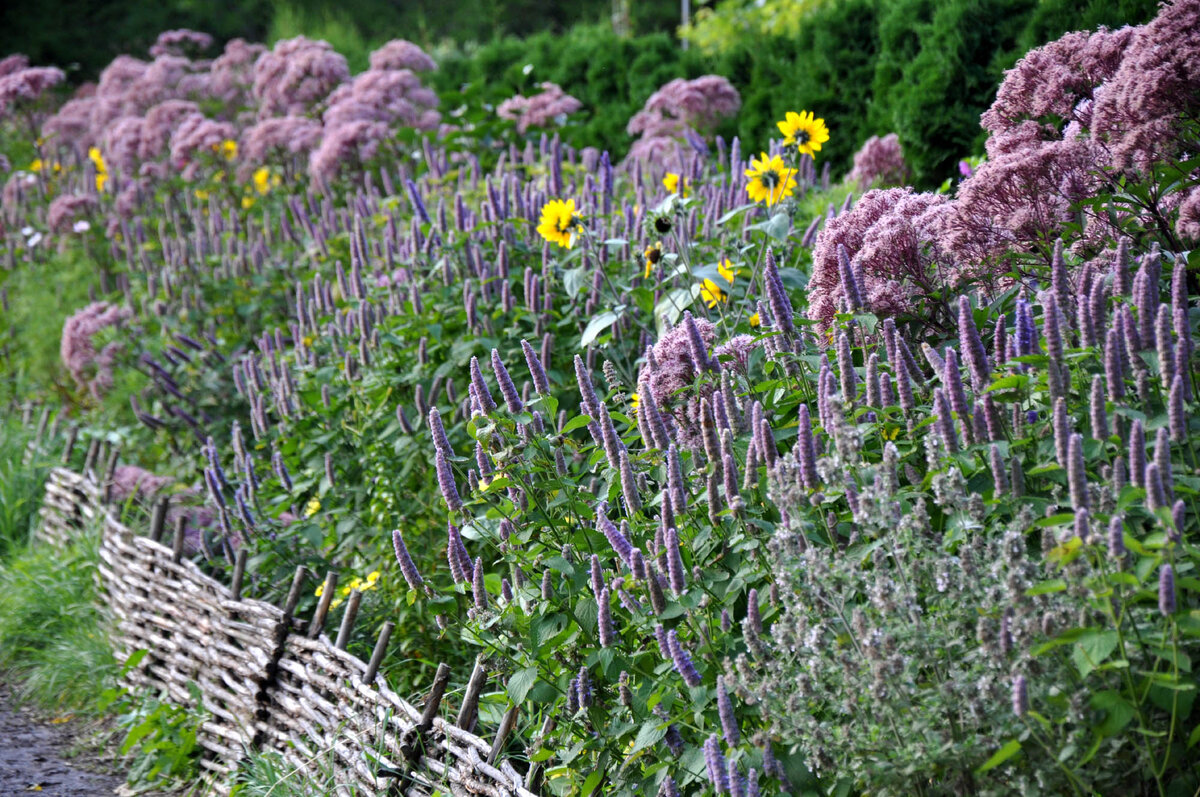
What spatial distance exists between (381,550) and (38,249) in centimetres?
723

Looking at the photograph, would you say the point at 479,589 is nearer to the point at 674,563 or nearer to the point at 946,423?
the point at 674,563

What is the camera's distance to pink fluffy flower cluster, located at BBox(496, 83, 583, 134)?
7457 millimetres

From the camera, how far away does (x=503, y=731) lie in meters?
2.79

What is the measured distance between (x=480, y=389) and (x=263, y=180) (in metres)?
6.57

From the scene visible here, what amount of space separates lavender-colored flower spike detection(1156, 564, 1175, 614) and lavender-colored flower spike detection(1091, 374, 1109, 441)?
0.30 meters

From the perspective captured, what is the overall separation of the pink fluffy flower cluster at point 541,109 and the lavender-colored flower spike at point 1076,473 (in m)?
6.04

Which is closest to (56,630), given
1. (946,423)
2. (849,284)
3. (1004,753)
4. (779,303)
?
(779,303)

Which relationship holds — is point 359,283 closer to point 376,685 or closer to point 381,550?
point 381,550

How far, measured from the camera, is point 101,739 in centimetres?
444

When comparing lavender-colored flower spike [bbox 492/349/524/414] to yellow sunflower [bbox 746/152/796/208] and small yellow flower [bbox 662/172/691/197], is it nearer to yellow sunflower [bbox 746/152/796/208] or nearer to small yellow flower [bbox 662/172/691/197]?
yellow sunflower [bbox 746/152/796/208]

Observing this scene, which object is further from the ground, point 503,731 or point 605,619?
point 605,619

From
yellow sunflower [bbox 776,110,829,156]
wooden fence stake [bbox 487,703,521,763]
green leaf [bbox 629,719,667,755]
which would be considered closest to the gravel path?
wooden fence stake [bbox 487,703,521,763]

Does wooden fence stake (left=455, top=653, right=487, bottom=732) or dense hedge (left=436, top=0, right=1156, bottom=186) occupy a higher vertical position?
dense hedge (left=436, top=0, right=1156, bottom=186)

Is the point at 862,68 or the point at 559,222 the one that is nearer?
the point at 559,222
